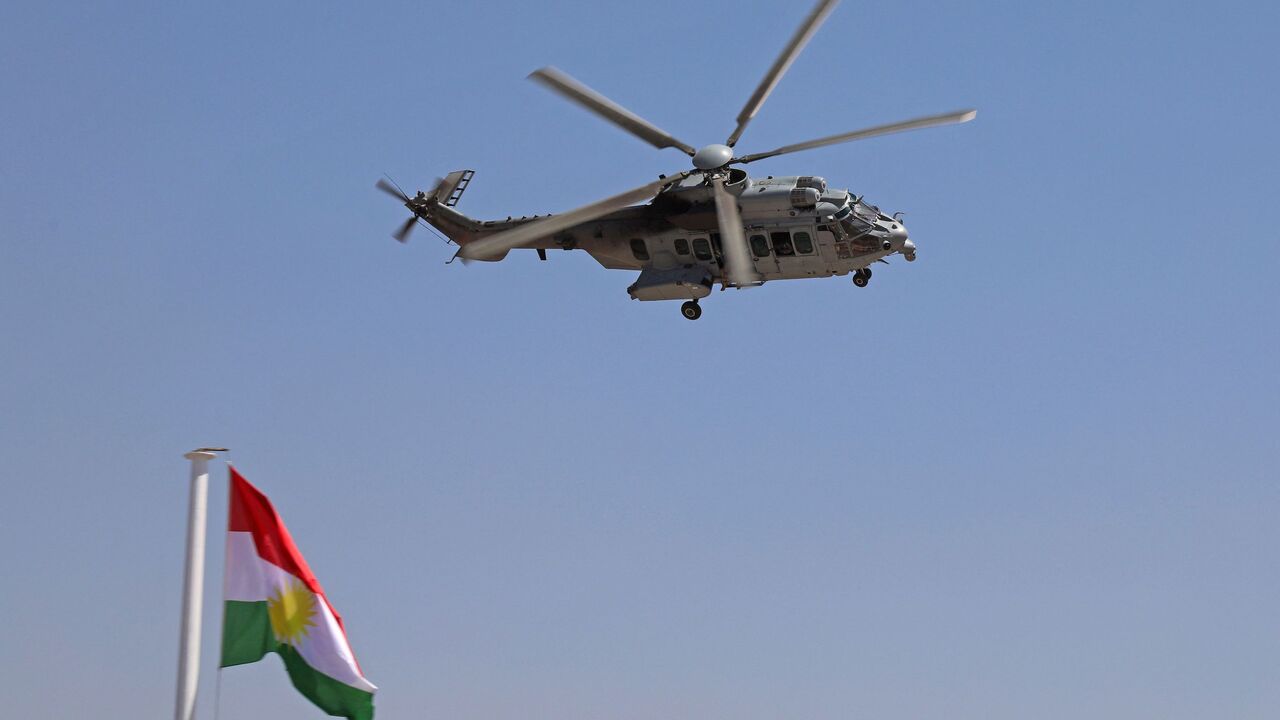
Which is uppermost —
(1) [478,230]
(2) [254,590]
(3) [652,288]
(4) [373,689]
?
(1) [478,230]

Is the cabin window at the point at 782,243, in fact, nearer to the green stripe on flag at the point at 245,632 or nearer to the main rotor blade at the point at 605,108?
the main rotor blade at the point at 605,108

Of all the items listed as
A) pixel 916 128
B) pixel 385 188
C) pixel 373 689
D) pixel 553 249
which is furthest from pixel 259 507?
pixel 385 188

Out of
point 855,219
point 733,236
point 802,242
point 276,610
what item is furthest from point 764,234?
point 276,610

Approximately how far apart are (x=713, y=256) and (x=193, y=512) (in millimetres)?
29695

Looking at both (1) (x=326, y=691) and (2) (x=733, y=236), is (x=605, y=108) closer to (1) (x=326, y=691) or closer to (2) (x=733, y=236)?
(2) (x=733, y=236)

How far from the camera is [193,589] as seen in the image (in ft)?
87.8

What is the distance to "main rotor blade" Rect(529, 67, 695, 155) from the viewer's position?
52.4m

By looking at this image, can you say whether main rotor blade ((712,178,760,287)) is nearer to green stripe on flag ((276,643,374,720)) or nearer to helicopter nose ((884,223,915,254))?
helicopter nose ((884,223,915,254))

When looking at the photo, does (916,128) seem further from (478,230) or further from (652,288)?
(478,230)

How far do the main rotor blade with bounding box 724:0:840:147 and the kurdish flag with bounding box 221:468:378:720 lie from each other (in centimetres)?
2703

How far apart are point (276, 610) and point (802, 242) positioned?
28554mm

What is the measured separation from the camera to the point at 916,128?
4950cm

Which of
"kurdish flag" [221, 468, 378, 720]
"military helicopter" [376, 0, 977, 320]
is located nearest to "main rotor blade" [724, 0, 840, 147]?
"military helicopter" [376, 0, 977, 320]

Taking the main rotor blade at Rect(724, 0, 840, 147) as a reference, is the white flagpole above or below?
below
